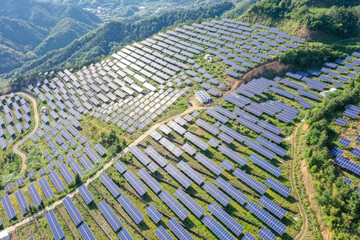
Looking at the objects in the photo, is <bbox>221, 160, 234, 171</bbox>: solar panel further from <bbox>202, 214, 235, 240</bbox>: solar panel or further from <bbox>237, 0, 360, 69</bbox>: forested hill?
<bbox>237, 0, 360, 69</bbox>: forested hill

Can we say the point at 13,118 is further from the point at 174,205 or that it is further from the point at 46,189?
the point at 174,205

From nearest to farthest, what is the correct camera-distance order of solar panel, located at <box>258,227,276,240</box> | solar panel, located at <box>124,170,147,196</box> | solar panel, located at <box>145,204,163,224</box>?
solar panel, located at <box>258,227,276,240</box> → solar panel, located at <box>145,204,163,224</box> → solar panel, located at <box>124,170,147,196</box>

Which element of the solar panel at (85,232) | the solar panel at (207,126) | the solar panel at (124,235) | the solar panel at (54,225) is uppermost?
the solar panel at (207,126)

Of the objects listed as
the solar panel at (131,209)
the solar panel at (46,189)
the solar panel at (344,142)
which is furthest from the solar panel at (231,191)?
the solar panel at (46,189)

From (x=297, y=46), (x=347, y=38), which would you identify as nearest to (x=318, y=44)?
(x=297, y=46)

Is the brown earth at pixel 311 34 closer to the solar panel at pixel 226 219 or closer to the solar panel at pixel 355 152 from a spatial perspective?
the solar panel at pixel 355 152

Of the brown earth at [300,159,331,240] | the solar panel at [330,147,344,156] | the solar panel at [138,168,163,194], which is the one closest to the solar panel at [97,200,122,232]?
the solar panel at [138,168,163,194]
